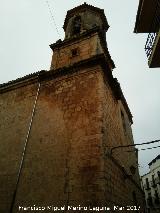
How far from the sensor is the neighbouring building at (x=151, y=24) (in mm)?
8202

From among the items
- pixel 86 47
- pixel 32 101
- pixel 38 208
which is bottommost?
pixel 38 208

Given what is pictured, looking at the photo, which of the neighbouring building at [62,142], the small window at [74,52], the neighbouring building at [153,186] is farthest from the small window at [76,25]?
the neighbouring building at [153,186]

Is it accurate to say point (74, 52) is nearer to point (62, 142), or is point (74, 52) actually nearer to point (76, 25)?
point (76, 25)

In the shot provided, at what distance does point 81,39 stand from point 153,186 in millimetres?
28388

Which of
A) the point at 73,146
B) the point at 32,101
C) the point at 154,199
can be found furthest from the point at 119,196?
the point at 154,199

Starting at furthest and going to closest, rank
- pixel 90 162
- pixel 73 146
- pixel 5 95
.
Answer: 1. pixel 5 95
2. pixel 73 146
3. pixel 90 162

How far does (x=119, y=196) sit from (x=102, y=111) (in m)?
2.94

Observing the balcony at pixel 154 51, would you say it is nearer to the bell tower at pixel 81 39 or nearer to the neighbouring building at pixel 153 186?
the bell tower at pixel 81 39

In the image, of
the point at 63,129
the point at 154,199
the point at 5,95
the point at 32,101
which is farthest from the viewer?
the point at 154,199

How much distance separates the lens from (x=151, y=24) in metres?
9.65

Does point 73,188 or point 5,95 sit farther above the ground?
point 5,95

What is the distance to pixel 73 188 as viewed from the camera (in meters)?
6.52

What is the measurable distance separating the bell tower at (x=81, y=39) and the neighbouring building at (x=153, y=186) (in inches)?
995

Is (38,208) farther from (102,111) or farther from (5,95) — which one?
(5,95)
